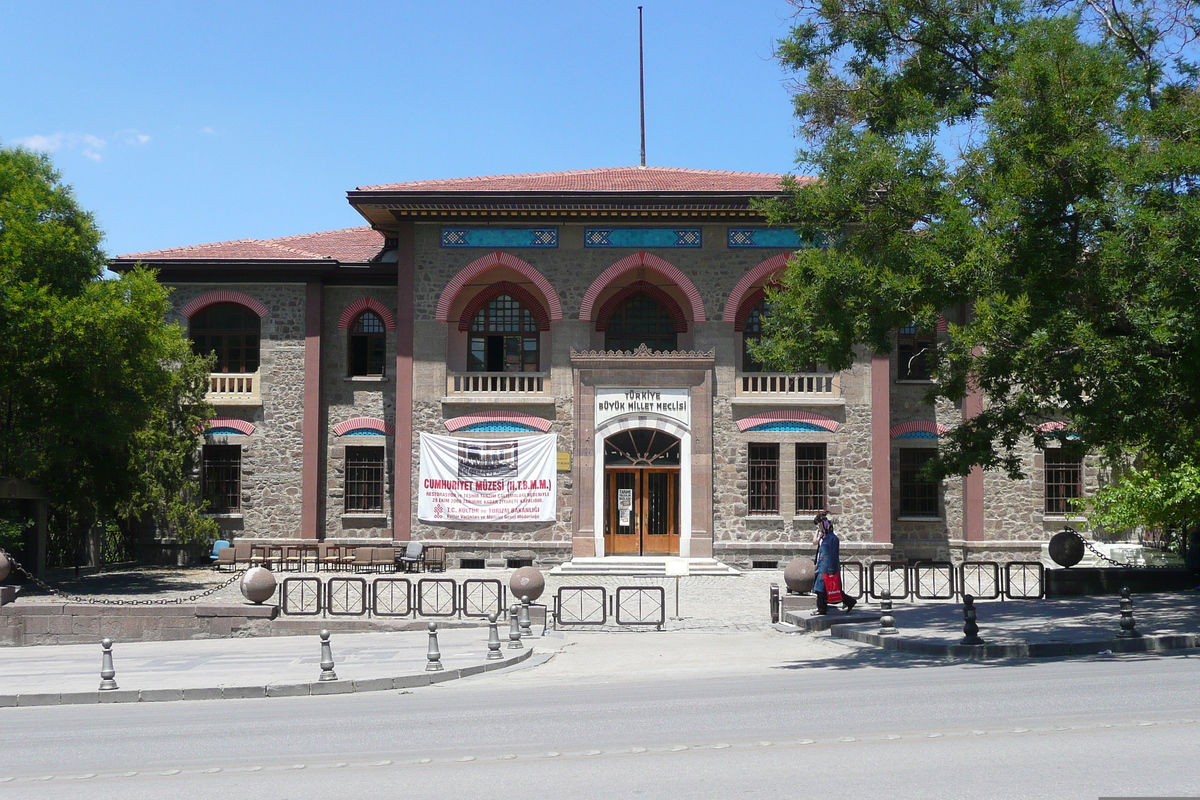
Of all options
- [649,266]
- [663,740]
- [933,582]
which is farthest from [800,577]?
[649,266]

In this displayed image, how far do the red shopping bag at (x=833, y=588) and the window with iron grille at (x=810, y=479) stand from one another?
10762 mm

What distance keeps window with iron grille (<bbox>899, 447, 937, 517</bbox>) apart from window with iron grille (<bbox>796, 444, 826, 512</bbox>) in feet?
8.60

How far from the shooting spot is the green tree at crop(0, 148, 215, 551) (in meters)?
22.0

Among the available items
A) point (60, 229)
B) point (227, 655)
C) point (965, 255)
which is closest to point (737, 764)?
point (965, 255)

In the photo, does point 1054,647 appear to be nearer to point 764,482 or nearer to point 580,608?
point 580,608

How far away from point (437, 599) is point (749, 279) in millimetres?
13986

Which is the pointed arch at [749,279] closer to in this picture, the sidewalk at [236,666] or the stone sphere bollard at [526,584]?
the stone sphere bollard at [526,584]

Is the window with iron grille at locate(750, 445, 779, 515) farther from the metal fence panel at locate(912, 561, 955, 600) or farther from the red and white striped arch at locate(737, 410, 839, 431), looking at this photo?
the metal fence panel at locate(912, 561, 955, 600)

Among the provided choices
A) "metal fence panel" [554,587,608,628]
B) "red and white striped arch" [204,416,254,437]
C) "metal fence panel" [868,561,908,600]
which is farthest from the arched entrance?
"red and white striped arch" [204,416,254,437]

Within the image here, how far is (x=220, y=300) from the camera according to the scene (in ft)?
100

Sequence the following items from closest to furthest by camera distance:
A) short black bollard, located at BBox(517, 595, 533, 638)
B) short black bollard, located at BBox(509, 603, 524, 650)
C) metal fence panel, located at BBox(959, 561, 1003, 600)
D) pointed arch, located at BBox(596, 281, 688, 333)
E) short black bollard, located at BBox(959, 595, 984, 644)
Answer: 1. short black bollard, located at BBox(959, 595, 984, 644)
2. short black bollard, located at BBox(509, 603, 524, 650)
3. short black bollard, located at BBox(517, 595, 533, 638)
4. metal fence panel, located at BBox(959, 561, 1003, 600)
5. pointed arch, located at BBox(596, 281, 688, 333)

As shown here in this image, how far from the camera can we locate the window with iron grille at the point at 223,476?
30.4 m

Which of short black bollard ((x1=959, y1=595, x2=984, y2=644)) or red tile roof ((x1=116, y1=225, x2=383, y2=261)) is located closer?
short black bollard ((x1=959, y1=595, x2=984, y2=644))

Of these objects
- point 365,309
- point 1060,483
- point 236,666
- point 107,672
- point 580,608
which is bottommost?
point 236,666
